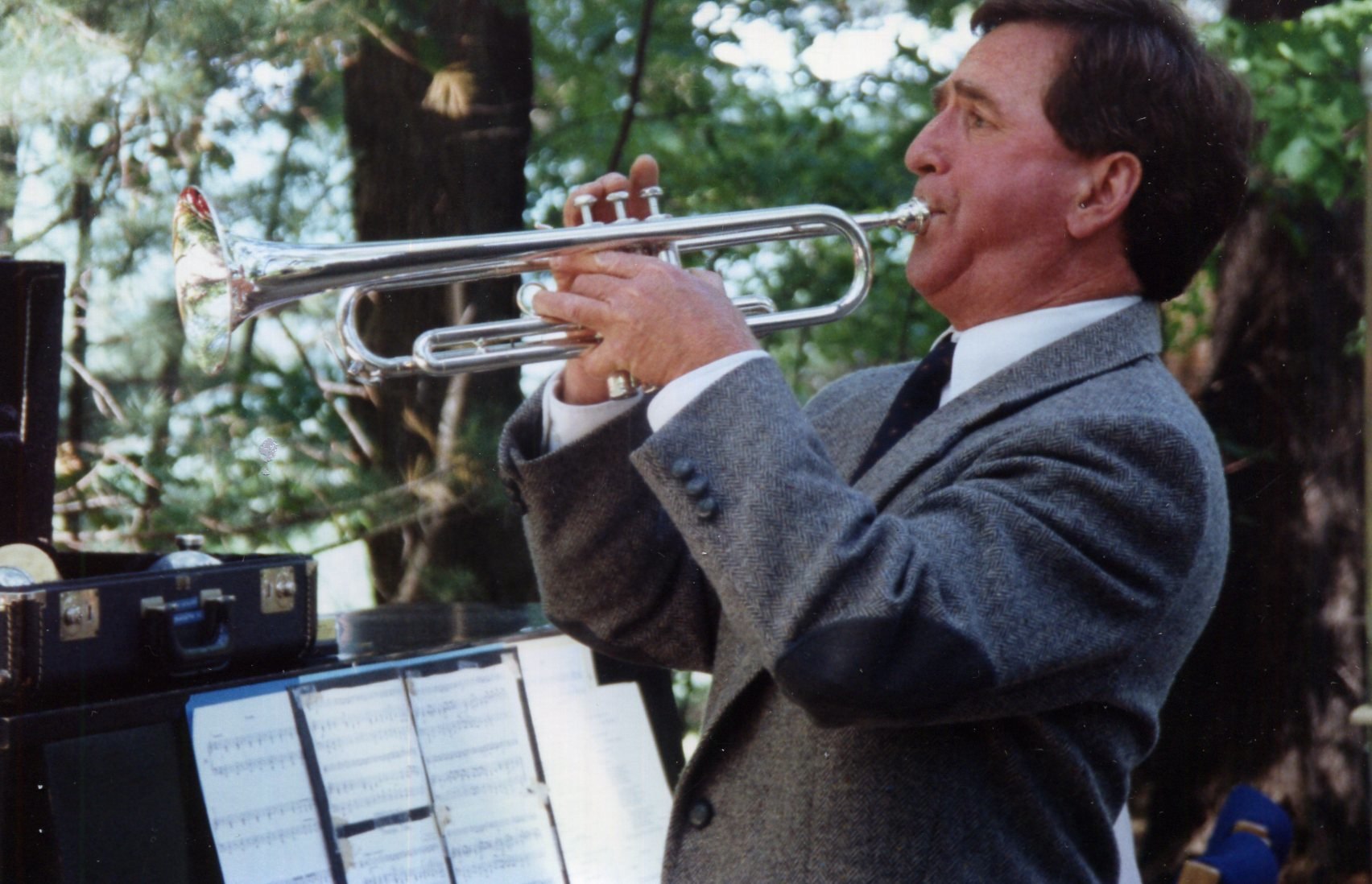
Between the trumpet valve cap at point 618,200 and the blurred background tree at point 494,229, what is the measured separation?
165 cm

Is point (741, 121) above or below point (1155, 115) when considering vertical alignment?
above

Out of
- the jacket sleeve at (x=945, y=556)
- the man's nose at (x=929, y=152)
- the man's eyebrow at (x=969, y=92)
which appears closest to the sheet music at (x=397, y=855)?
the jacket sleeve at (x=945, y=556)

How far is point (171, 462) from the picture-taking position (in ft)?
10.9

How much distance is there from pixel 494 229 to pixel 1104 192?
6.64 ft

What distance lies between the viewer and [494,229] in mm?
3506

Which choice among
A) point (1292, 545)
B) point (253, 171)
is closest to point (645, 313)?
point (253, 171)

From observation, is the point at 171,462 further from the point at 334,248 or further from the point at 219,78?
the point at 334,248

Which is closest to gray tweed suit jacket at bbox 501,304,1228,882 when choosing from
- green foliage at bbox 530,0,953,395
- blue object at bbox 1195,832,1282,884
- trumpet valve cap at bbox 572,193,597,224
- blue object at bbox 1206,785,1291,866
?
trumpet valve cap at bbox 572,193,597,224

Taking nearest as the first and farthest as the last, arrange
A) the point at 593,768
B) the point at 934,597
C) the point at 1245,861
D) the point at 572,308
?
1. the point at 934,597
2. the point at 572,308
3. the point at 593,768
4. the point at 1245,861

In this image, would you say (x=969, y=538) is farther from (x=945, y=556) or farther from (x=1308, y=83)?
(x=1308, y=83)

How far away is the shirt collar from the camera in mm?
1697

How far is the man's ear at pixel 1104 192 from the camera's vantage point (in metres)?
1.76

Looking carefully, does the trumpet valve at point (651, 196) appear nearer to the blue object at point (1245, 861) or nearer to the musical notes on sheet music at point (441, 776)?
the musical notes on sheet music at point (441, 776)

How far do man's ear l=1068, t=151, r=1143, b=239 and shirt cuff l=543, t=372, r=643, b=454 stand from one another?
1.96 feet
